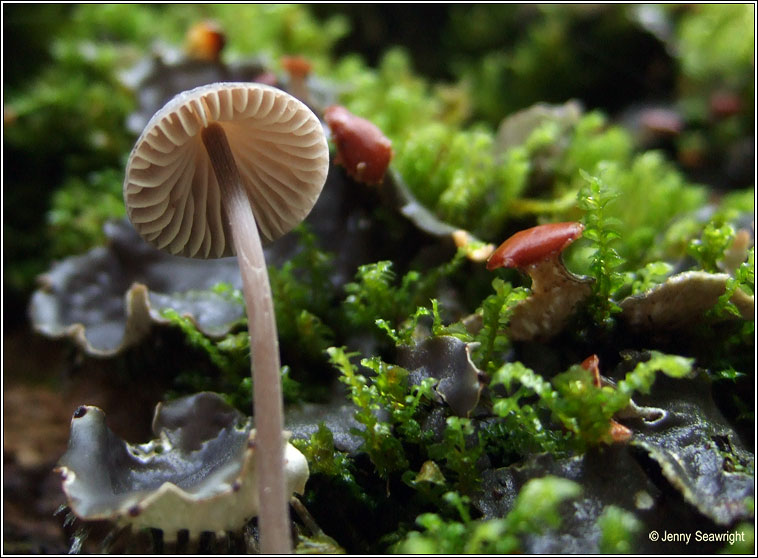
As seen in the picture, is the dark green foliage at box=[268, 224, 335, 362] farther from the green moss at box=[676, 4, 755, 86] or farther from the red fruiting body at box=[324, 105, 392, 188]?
the green moss at box=[676, 4, 755, 86]

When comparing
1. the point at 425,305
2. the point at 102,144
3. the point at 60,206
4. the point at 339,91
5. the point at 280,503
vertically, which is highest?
the point at 339,91

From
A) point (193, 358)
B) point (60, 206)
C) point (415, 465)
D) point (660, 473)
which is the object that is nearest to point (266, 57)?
point (60, 206)

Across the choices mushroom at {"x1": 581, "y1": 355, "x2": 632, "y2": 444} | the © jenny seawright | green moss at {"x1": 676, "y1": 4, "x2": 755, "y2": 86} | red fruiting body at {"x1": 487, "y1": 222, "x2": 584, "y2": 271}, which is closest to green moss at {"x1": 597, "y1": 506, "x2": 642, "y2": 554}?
the © jenny seawright

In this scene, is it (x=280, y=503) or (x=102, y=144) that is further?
(x=102, y=144)

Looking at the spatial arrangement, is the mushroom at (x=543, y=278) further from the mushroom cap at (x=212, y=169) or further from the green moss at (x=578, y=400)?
the mushroom cap at (x=212, y=169)

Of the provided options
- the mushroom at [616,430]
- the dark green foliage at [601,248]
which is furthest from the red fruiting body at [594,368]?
the dark green foliage at [601,248]

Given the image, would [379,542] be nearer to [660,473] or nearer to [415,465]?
[415,465]

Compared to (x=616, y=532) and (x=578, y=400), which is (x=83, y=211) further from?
(x=616, y=532)
